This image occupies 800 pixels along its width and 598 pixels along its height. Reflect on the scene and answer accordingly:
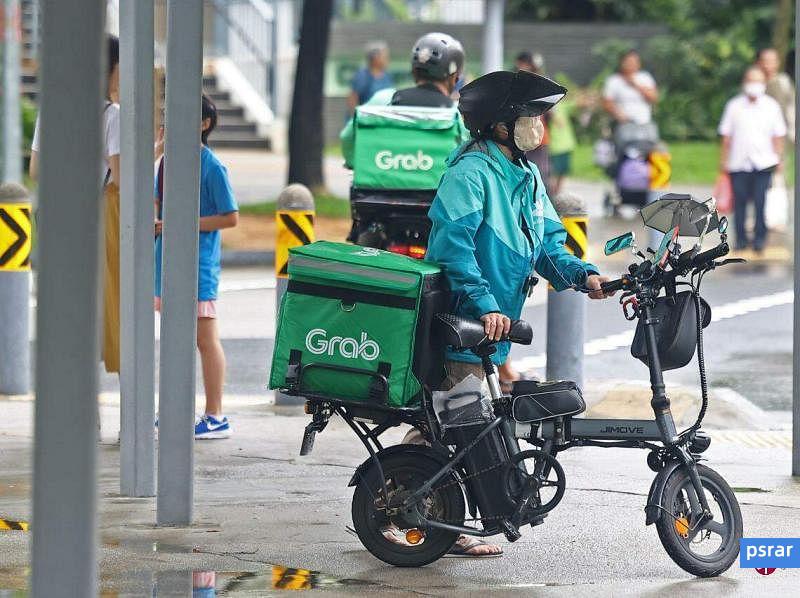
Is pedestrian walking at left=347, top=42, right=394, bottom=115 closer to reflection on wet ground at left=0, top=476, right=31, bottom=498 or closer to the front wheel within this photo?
reflection on wet ground at left=0, top=476, right=31, bottom=498

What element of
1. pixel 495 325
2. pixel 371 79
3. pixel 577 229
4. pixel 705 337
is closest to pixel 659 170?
pixel 705 337

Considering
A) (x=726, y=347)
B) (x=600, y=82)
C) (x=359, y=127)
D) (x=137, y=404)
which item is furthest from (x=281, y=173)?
(x=137, y=404)

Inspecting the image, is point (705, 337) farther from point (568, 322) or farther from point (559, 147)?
point (559, 147)

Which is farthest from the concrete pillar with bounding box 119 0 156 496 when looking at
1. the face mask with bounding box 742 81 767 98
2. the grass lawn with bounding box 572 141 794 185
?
the grass lawn with bounding box 572 141 794 185

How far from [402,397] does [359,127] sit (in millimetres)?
3465

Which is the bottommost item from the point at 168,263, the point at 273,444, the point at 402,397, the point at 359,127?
the point at 273,444

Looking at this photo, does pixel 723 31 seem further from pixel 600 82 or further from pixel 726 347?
pixel 726 347

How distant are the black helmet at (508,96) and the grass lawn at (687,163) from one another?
61.7 ft

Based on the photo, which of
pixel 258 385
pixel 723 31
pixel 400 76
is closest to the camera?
pixel 258 385

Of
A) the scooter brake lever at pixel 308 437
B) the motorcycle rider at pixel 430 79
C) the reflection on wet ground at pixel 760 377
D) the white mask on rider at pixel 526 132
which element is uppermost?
the motorcycle rider at pixel 430 79

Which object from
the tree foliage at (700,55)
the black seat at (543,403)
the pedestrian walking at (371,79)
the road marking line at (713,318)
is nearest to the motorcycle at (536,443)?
the black seat at (543,403)

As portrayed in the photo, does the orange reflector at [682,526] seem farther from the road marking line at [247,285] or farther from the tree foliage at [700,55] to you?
the tree foliage at [700,55]

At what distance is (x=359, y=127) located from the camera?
9.09 metres

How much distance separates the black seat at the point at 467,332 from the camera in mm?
5871
